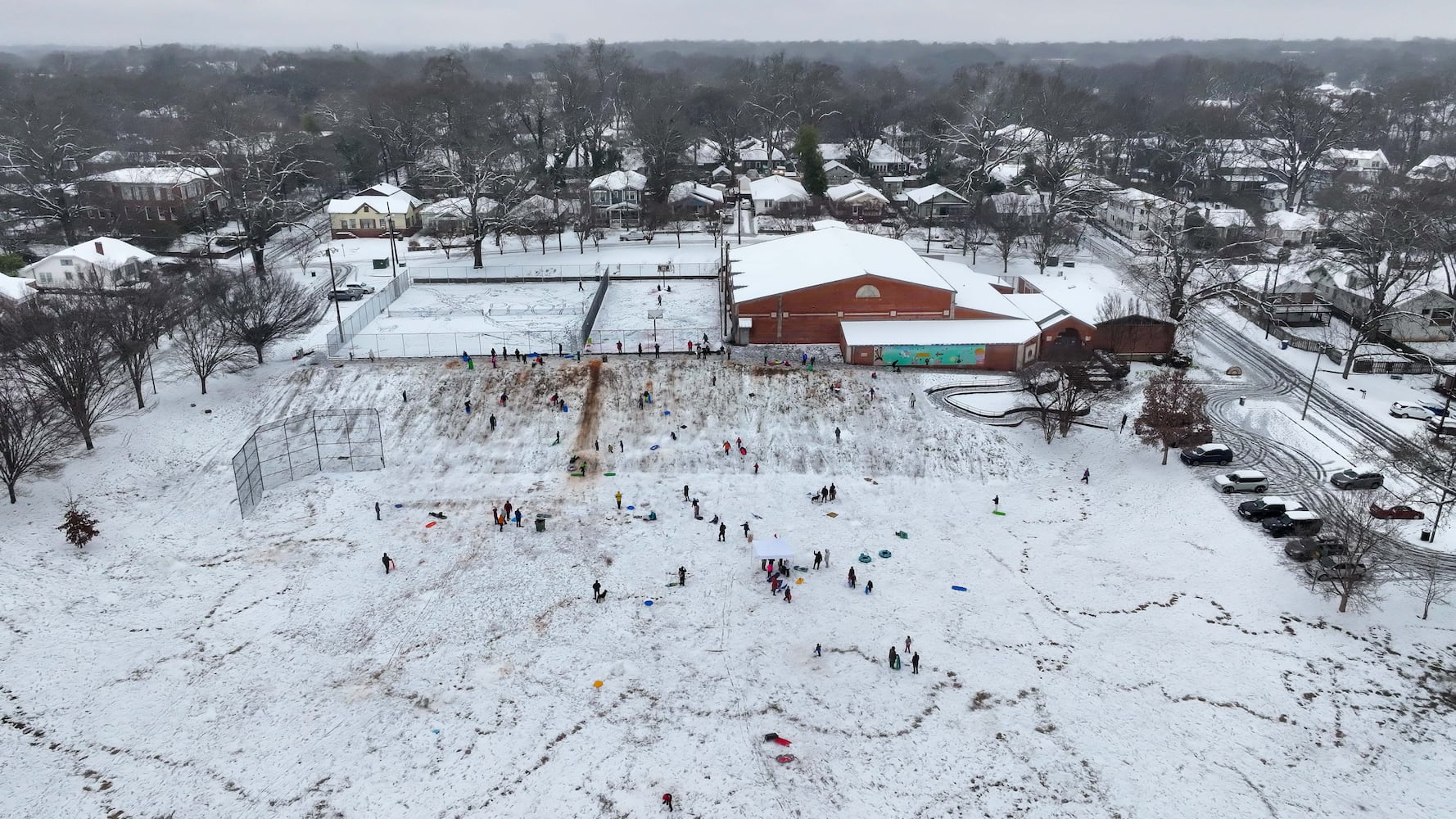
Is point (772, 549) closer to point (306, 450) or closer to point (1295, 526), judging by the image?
point (1295, 526)

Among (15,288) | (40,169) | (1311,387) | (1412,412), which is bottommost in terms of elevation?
(1412,412)

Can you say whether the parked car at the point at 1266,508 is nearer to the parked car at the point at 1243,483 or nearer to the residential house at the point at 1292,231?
the parked car at the point at 1243,483

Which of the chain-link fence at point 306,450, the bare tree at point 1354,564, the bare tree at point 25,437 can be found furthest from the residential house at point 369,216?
the bare tree at point 1354,564

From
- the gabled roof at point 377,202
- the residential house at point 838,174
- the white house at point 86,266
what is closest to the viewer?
the white house at point 86,266

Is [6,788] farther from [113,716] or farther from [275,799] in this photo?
[275,799]

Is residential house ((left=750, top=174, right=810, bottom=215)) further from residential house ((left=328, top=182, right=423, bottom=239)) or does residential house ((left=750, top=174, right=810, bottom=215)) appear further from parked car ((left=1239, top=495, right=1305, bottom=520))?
parked car ((left=1239, top=495, right=1305, bottom=520))

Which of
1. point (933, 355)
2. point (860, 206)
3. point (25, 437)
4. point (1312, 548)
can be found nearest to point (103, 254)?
point (25, 437)
